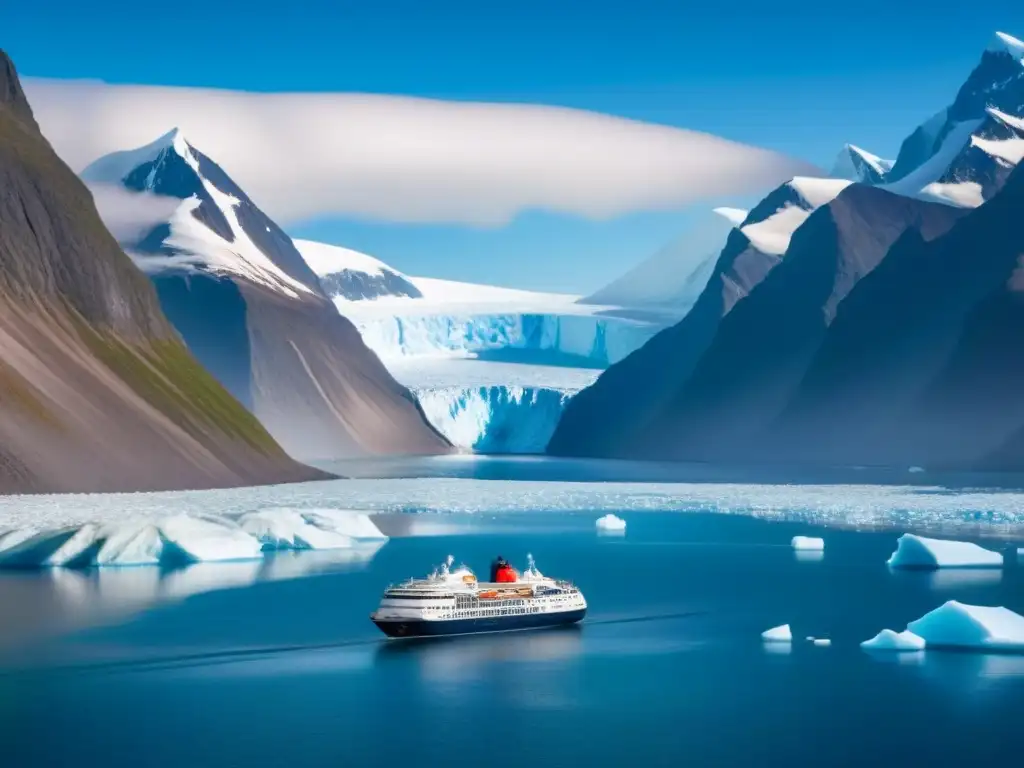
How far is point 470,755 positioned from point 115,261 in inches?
4418

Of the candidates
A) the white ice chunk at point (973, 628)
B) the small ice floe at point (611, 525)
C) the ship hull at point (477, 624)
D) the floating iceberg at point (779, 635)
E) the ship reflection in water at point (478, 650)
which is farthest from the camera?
the small ice floe at point (611, 525)

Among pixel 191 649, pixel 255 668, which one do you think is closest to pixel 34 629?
pixel 191 649

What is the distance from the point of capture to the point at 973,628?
3991 cm

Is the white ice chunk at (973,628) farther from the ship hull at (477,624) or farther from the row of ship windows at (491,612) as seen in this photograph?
the row of ship windows at (491,612)

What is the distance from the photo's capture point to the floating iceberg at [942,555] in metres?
59.2

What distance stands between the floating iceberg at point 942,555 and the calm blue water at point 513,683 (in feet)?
7.18

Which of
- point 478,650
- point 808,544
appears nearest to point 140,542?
point 478,650

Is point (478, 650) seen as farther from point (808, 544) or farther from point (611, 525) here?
point (611, 525)

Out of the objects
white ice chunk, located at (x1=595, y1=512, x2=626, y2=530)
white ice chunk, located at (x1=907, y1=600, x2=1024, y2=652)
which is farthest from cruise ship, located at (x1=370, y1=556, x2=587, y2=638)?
white ice chunk, located at (x1=595, y1=512, x2=626, y2=530)

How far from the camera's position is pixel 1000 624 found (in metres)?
40.1

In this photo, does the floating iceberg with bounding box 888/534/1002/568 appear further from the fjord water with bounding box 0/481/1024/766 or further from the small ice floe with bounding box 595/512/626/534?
the small ice floe with bounding box 595/512/626/534

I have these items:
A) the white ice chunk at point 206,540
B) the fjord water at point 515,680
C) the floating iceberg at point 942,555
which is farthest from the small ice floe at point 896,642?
the white ice chunk at point 206,540

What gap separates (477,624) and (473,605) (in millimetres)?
514

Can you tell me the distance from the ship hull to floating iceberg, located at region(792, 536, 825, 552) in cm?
2390
